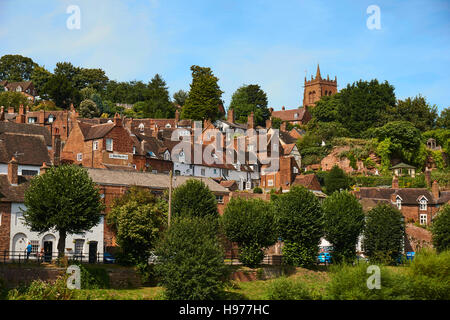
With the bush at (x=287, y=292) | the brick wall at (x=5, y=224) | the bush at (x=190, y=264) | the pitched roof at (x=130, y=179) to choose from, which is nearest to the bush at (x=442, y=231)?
the pitched roof at (x=130, y=179)

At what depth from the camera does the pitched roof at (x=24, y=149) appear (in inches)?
2399

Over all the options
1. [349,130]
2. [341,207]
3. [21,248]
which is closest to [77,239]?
[21,248]

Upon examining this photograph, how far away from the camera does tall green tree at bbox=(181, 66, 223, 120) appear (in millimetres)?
104438

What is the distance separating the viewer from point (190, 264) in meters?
37.9

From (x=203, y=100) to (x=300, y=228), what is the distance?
57517 millimetres

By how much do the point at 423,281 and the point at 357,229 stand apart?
1456 cm

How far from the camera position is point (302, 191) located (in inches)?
2111

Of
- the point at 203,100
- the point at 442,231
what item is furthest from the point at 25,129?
the point at 442,231

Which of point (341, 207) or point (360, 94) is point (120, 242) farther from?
point (360, 94)

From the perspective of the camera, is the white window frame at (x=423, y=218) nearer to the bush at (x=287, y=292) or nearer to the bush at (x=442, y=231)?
the bush at (x=442, y=231)

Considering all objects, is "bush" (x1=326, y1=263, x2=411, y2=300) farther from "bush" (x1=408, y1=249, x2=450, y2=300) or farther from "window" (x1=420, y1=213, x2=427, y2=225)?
"window" (x1=420, y1=213, x2=427, y2=225)

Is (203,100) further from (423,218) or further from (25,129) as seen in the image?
(423,218)

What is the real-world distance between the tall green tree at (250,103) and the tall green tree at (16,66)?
60200mm

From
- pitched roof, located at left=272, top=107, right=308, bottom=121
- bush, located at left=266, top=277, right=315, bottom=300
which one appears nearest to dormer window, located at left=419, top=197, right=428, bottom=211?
bush, located at left=266, top=277, right=315, bottom=300
